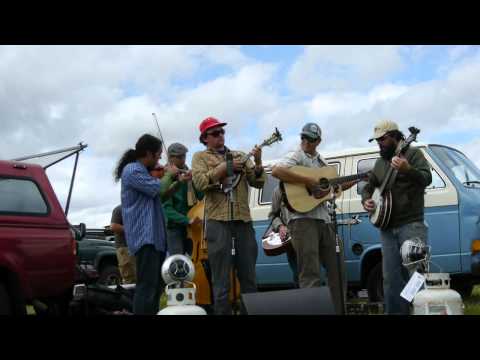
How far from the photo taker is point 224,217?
566cm

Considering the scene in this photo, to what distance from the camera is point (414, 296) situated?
424 centimetres

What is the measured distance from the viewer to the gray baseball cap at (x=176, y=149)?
6965mm

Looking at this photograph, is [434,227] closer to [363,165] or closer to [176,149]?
[363,165]

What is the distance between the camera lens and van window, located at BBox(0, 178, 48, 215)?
20.5 feet

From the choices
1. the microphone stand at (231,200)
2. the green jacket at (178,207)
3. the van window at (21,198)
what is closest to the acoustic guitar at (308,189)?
the microphone stand at (231,200)

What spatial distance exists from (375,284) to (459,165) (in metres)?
1.72

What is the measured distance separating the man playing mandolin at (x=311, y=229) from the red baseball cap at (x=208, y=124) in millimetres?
755

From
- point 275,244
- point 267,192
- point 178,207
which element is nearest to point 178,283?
point 178,207

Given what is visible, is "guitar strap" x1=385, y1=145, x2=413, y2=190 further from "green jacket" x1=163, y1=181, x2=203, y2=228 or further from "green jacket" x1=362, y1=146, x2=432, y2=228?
"green jacket" x1=163, y1=181, x2=203, y2=228

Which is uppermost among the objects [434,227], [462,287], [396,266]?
[434,227]
